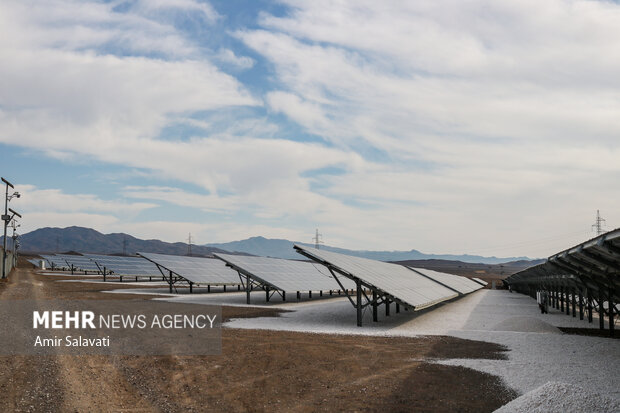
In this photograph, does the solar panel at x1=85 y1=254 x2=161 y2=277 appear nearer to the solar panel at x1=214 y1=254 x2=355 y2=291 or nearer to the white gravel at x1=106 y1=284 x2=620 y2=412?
the solar panel at x1=214 y1=254 x2=355 y2=291

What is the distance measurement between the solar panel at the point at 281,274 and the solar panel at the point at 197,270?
648 centimetres

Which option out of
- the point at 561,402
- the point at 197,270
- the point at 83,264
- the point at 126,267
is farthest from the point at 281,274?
the point at 83,264

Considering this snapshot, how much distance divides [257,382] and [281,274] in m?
29.5

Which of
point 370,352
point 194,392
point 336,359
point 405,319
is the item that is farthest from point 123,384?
point 405,319

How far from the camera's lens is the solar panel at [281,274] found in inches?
1478

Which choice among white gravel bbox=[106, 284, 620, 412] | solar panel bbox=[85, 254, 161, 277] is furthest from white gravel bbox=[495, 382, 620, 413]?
solar panel bbox=[85, 254, 161, 277]

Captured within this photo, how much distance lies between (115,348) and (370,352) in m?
9.39

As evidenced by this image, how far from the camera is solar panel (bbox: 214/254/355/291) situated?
Result: 123 feet

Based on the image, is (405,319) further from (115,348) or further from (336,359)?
(115,348)

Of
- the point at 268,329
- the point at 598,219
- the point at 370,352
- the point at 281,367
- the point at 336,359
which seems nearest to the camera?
the point at 281,367

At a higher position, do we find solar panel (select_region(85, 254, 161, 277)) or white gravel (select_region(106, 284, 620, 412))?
solar panel (select_region(85, 254, 161, 277))

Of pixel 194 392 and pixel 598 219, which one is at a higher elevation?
pixel 598 219

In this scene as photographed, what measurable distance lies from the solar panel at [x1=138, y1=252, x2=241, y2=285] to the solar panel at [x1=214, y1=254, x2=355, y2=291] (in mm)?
6482

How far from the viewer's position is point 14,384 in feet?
38.8
